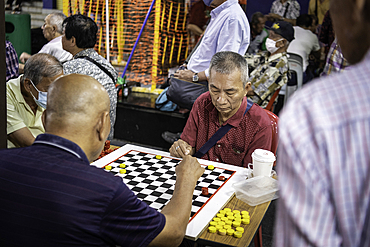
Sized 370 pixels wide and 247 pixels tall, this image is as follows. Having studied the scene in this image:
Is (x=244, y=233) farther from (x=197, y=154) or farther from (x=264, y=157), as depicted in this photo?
(x=197, y=154)

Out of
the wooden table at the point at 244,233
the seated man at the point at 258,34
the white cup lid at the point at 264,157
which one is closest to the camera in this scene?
the wooden table at the point at 244,233

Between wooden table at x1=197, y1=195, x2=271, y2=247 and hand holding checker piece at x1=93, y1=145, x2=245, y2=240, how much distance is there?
0.04 meters

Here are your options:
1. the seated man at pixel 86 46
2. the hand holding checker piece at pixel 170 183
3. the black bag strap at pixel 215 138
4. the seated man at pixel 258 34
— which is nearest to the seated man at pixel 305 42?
the seated man at pixel 258 34

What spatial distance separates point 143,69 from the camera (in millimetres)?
7574

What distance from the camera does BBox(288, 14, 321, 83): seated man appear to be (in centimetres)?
598

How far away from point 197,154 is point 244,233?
3.39ft

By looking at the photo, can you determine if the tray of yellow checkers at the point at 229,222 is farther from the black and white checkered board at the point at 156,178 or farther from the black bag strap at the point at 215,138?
the black bag strap at the point at 215,138

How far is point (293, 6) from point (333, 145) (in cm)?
731

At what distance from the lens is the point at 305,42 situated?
6.00 meters

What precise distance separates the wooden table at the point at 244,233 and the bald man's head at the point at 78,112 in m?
0.67

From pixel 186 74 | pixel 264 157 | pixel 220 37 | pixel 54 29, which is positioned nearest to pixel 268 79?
pixel 220 37

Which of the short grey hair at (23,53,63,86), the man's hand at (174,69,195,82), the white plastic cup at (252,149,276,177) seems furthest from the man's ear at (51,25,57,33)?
the white plastic cup at (252,149,276,177)

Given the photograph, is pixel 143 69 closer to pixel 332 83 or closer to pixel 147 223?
pixel 147 223

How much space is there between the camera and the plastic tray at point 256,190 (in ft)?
Result: 6.48
